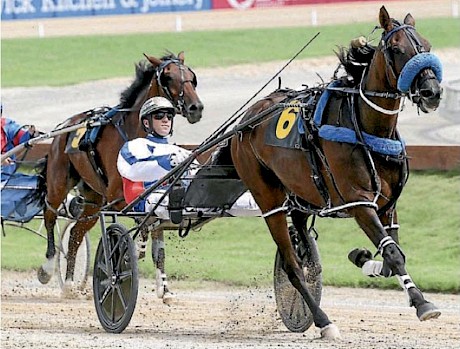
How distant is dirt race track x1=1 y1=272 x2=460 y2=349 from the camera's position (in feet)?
22.6

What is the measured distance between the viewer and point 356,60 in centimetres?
689

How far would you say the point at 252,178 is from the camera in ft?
25.5

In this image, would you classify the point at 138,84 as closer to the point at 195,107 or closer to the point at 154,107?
the point at 195,107

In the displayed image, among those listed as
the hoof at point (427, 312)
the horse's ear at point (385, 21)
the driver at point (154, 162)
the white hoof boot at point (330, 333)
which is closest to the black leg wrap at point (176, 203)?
the driver at point (154, 162)

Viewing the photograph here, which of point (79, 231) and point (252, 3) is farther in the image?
point (252, 3)

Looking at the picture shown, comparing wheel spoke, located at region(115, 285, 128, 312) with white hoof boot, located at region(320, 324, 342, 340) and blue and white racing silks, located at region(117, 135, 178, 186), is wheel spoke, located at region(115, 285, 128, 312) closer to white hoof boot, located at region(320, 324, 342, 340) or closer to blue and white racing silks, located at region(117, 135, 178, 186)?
blue and white racing silks, located at region(117, 135, 178, 186)

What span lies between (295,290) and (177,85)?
1933 millimetres

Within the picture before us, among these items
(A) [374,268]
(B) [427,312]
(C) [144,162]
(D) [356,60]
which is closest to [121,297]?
(C) [144,162]

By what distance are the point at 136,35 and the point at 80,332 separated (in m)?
20.9

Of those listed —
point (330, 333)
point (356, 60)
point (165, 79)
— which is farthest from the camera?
point (165, 79)

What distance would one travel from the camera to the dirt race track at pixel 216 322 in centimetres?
689

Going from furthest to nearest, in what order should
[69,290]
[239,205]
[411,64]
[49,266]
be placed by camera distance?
[49,266]
[69,290]
[239,205]
[411,64]

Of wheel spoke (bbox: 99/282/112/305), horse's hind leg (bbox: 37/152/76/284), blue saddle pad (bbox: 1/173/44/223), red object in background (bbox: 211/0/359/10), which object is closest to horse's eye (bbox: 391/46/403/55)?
wheel spoke (bbox: 99/282/112/305)

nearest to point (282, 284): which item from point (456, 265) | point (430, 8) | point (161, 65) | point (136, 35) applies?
point (161, 65)
